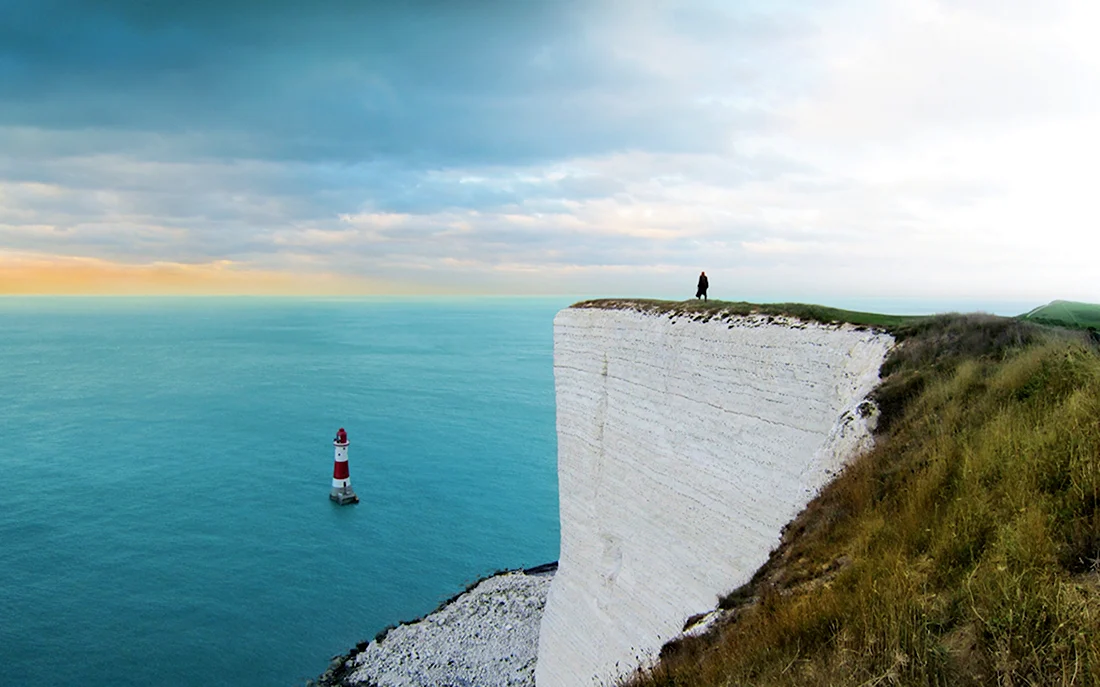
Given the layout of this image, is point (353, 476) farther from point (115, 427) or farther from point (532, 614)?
point (115, 427)

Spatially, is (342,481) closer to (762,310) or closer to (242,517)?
(242,517)

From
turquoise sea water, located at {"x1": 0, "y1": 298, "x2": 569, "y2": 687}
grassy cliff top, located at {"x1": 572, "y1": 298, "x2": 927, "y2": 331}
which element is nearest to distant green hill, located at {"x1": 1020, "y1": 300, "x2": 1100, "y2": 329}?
grassy cliff top, located at {"x1": 572, "y1": 298, "x2": 927, "y2": 331}

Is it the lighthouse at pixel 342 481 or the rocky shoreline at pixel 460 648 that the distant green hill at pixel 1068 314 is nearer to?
the rocky shoreline at pixel 460 648

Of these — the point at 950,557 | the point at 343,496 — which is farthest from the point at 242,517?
the point at 950,557

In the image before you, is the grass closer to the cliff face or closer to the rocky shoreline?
the cliff face

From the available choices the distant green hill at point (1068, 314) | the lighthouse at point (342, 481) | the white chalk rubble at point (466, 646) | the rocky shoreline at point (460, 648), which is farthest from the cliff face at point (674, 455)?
the lighthouse at point (342, 481)

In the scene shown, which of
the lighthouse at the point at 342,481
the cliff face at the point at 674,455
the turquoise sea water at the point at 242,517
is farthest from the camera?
the lighthouse at the point at 342,481

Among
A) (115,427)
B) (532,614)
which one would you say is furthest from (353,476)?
(115,427)
